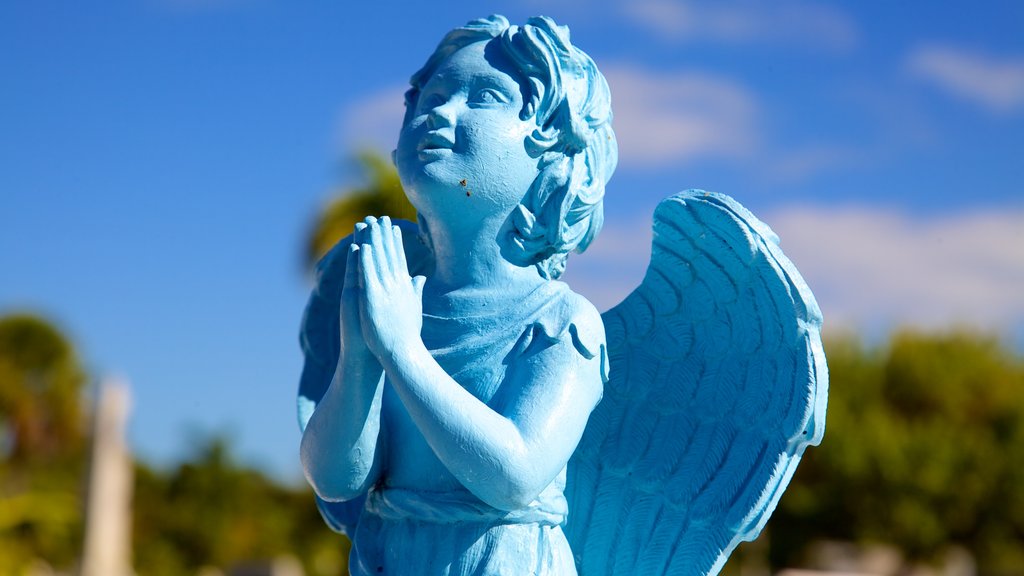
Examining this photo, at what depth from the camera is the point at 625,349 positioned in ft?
11.5

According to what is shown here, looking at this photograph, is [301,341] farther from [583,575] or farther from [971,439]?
[971,439]

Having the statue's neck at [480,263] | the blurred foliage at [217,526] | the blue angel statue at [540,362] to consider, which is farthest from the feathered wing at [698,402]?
the blurred foliage at [217,526]

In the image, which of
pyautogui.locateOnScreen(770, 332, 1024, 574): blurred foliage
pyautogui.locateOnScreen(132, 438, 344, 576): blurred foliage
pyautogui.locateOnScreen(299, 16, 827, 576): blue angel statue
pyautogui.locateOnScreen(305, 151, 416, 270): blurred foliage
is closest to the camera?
pyautogui.locateOnScreen(299, 16, 827, 576): blue angel statue

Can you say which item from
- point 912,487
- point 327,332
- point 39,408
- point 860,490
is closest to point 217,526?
point 39,408

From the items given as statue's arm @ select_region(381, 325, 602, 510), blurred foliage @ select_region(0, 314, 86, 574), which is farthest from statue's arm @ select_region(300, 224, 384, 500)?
blurred foliage @ select_region(0, 314, 86, 574)

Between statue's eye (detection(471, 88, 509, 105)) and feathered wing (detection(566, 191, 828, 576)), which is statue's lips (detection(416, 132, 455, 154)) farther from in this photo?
feathered wing (detection(566, 191, 828, 576))

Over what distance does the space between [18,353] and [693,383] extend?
1428 inches

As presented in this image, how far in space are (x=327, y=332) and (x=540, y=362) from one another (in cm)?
101

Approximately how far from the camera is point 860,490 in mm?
24812

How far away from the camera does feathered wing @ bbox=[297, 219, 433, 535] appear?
355 cm

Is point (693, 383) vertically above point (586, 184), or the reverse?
point (586, 184)

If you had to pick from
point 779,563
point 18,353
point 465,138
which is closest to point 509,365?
point 465,138

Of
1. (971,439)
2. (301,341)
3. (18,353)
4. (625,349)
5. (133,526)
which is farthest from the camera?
(18,353)

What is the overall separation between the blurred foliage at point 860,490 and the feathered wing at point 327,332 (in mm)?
18720
